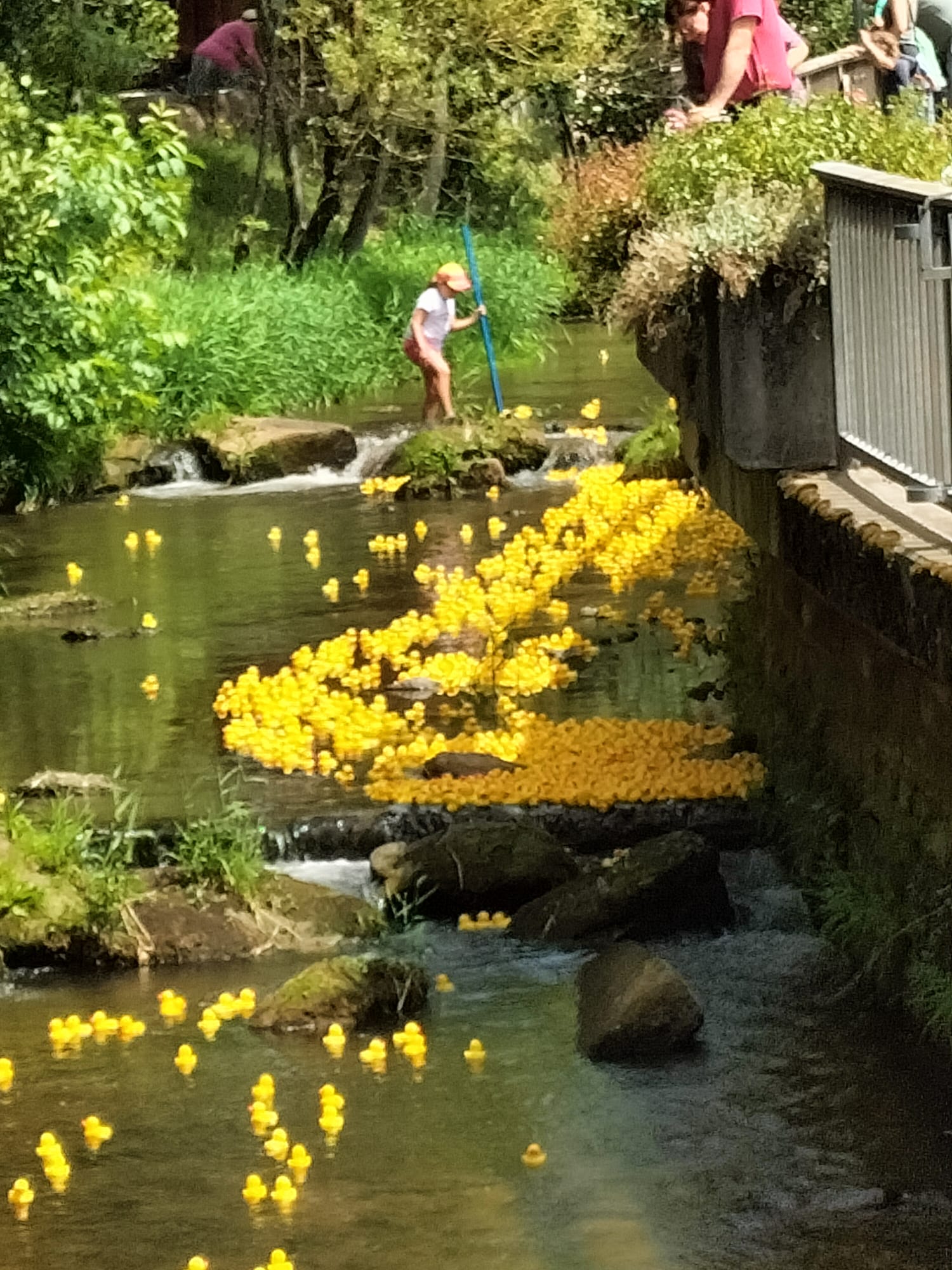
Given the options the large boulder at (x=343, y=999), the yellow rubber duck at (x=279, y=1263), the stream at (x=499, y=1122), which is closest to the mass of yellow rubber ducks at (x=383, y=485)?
the stream at (x=499, y=1122)

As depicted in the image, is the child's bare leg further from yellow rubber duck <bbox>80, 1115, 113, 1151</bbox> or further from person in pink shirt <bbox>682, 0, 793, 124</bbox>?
yellow rubber duck <bbox>80, 1115, 113, 1151</bbox>

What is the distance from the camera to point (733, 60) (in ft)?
32.9

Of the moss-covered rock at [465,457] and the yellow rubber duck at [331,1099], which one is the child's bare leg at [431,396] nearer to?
the moss-covered rock at [465,457]

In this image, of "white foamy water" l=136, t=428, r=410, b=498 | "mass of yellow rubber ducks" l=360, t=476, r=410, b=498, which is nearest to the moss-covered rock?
"mass of yellow rubber ducks" l=360, t=476, r=410, b=498

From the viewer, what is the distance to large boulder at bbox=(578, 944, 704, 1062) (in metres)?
7.16

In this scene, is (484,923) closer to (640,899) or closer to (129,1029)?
(640,899)

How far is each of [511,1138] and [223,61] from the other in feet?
91.0

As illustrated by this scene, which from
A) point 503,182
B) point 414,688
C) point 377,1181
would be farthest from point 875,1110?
point 503,182

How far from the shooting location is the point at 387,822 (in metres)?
9.17

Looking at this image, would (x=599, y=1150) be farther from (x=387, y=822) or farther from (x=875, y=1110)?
(x=387, y=822)

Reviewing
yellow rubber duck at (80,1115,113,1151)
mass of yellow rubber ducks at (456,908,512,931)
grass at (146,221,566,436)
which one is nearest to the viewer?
yellow rubber duck at (80,1115,113,1151)

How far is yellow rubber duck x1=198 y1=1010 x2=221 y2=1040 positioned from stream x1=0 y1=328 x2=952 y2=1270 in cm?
3

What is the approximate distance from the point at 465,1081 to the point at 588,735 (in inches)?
122

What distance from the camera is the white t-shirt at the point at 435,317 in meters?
20.1
